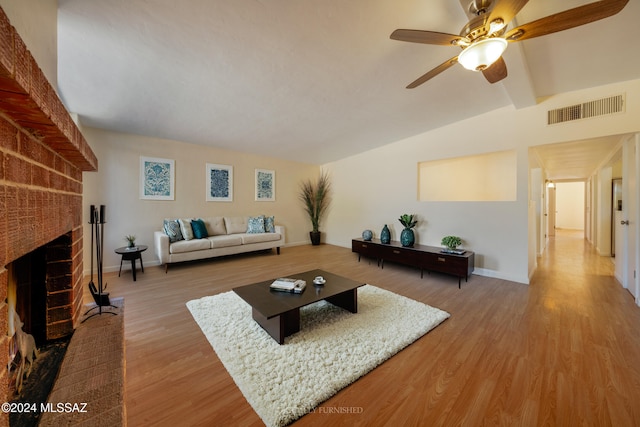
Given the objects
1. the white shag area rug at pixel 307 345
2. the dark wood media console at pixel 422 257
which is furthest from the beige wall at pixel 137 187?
the dark wood media console at pixel 422 257

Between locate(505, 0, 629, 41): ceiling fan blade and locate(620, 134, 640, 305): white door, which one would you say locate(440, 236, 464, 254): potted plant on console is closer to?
locate(620, 134, 640, 305): white door

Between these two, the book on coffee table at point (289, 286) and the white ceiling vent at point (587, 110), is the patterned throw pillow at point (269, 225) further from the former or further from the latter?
the white ceiling vent at point (587, 110)

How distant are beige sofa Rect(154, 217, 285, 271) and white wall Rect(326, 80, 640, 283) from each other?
2.49 metres

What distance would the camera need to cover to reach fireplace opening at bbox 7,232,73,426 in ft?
4.21

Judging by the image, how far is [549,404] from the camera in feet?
4.63

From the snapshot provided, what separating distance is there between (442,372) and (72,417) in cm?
209

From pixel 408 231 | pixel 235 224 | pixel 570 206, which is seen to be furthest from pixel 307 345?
pixel 570 206

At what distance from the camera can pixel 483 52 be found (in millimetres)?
1646

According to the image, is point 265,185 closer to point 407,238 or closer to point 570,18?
point 407,238

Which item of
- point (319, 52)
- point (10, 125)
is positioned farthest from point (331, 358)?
point (319, 52)

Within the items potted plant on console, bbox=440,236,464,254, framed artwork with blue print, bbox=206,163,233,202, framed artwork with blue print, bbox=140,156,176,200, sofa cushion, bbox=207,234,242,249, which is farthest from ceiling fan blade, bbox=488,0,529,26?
framed artwork with blue print, bbox=140,156,176,200

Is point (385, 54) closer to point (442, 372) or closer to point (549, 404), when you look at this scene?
point (442, 372)

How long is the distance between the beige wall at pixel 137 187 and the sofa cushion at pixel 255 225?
406mm

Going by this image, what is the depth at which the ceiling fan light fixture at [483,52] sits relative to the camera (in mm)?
1603
